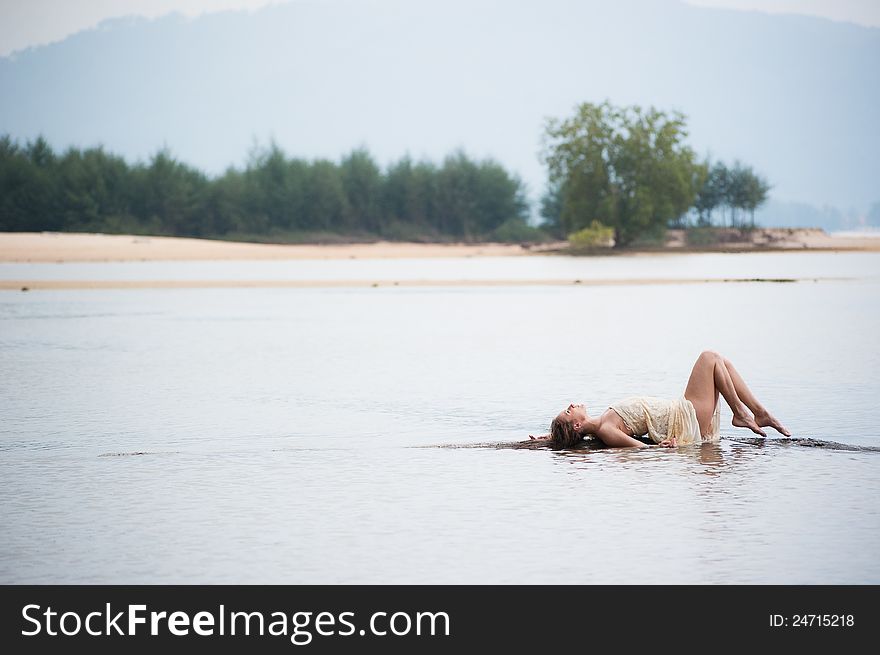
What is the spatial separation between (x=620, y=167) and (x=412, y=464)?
219 feet

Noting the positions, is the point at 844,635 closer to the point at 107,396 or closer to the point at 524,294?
the point at 107,396

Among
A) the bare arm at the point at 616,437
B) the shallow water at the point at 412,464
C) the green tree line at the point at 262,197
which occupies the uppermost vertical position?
the green tree line at the point at 262,197

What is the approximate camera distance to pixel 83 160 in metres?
76.2

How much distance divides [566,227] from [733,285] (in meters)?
46.4

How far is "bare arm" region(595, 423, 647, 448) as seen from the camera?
9.23m

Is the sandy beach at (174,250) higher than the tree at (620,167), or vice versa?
the tree at (620,167)

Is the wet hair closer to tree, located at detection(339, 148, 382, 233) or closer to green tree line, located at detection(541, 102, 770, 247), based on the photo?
green tree line, located at detection(541, 102, 770, 247)

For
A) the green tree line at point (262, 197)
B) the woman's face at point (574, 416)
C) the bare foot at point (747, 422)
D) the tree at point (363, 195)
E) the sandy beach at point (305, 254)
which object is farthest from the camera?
the tree at point (363, 195)

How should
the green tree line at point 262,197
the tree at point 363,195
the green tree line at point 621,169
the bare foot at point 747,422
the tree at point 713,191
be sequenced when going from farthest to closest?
the tree at point 713,191
the tree at point 363,195
the green tree line at point 262,197
the green tree line at point 621,169
the bare foot at point 747,422

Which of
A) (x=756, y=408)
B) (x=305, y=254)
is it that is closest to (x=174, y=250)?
(x=305, y=254)

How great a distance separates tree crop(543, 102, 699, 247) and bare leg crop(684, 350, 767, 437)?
206ft

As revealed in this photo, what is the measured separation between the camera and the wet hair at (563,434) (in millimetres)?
9203

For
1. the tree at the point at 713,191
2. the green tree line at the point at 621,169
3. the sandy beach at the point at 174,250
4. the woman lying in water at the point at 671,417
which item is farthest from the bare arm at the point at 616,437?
the tree at the point at 713,191

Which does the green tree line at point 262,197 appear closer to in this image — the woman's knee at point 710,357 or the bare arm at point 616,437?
the bare arm at point 616,437
